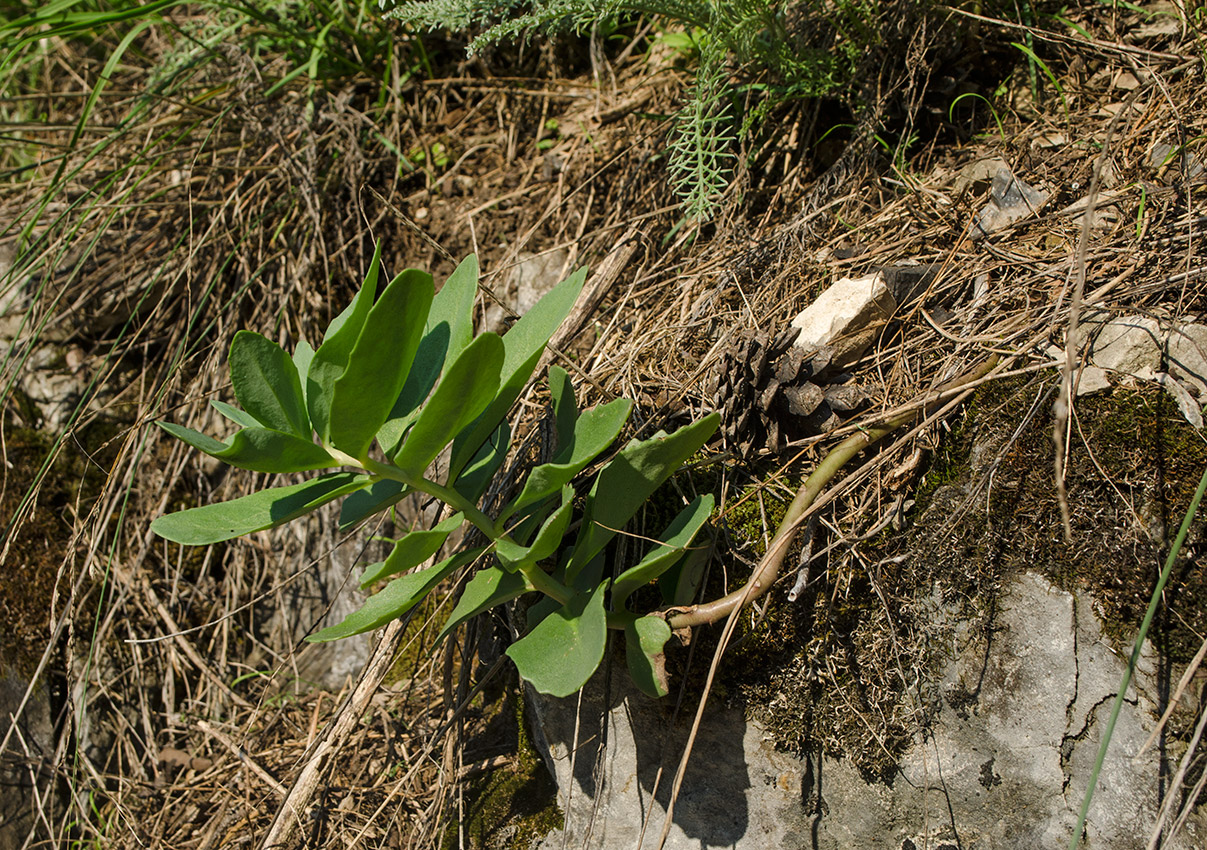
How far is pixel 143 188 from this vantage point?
278 centimetres

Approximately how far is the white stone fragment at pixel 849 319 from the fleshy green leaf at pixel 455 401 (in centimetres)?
71

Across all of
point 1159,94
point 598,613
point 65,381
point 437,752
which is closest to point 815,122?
point 1159,94

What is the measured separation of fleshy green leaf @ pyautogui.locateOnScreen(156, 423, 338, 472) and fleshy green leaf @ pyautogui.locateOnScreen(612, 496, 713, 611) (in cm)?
57

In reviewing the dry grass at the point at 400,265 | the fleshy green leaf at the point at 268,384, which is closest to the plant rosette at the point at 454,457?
the fleshy green leaf at the point at 268,384

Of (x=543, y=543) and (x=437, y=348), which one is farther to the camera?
(x=437, y=348)

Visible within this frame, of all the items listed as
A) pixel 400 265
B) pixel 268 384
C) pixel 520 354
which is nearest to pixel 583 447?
pixel 520 354

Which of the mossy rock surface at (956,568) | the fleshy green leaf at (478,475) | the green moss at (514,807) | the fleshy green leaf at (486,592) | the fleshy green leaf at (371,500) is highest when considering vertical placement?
the fleshy green leaf at (371,500)

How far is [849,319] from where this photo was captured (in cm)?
159

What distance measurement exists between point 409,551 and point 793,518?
0.71 m

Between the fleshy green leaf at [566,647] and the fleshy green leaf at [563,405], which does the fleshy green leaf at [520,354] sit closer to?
the fleshy green leaf at [563,405]

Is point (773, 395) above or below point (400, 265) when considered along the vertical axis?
below

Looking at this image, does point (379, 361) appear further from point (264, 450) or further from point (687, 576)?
point (687, 576)

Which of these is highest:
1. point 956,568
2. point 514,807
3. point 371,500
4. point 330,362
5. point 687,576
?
point 330,362

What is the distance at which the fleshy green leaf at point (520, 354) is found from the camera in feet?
4.40
